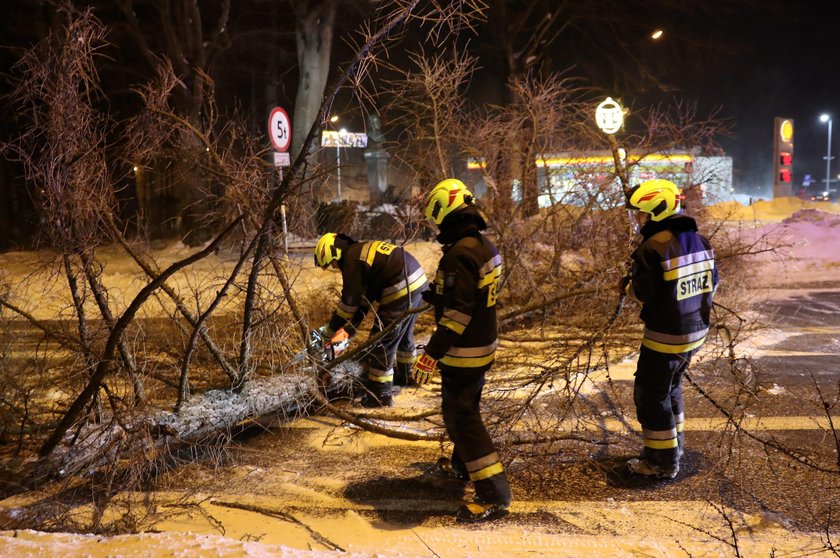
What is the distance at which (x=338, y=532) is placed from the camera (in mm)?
3381

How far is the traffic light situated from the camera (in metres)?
26.5

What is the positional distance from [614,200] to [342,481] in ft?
16.7

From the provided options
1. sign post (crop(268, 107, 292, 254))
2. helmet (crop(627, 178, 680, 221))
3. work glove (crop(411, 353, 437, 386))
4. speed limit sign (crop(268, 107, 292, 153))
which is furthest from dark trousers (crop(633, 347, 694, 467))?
speed limit sign (crop(268, 107, 292, 153))

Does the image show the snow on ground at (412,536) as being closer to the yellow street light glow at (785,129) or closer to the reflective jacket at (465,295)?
the reflective jacket at (465,295)

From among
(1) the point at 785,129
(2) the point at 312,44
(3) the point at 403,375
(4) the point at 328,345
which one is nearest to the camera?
(4) the point at 328,345

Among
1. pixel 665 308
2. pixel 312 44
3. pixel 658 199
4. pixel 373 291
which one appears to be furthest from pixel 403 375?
pixel 312 44

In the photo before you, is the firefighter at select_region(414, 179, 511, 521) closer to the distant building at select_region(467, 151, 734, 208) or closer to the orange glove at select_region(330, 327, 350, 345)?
the orange glove at select_region(330, 327, 350, 345)

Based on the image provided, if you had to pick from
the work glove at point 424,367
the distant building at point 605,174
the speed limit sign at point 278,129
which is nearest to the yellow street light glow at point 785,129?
the distant building at point 605,174

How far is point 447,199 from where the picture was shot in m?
3.65

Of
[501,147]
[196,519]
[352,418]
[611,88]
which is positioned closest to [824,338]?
[501,147]

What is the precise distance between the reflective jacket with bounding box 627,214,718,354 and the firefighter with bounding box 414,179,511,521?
90 centimetres

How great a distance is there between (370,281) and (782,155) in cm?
2707

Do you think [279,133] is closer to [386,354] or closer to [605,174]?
[386,354]

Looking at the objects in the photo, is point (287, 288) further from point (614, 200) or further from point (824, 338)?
point (824, 338)
